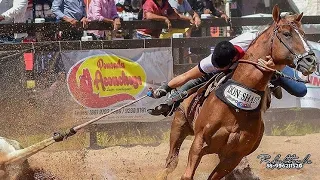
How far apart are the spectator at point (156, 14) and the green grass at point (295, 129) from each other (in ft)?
7.88

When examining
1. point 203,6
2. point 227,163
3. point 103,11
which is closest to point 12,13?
point 103,11

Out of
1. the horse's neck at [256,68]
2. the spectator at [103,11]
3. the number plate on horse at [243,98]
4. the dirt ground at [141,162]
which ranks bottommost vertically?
the dirt ground at [141,162]

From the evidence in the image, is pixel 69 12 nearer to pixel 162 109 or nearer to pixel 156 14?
pixel 156 14

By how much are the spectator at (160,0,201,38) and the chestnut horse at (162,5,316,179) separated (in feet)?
14.3

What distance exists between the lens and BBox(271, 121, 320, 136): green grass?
10883 millimetres

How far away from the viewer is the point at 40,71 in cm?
962

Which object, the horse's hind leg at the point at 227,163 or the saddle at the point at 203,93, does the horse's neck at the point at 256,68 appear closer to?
the saddle at the point at 203,93

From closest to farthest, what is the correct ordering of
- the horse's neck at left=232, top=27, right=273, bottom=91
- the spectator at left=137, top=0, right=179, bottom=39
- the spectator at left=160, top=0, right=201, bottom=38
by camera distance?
the horse's neck at left=232, top=27, right=273, bottom=91, the spectator at left=137, top=0, right=179, bottom=39, the spectator at left=160, top=0, right=201, bottom=38

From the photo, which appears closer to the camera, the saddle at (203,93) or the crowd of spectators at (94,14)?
the saddle at (203,93)

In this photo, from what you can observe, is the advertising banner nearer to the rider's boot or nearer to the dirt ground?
the dirt ground

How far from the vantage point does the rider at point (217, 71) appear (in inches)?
248

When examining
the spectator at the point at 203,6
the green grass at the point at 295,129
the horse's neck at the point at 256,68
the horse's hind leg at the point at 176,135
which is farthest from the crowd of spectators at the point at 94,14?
the horse's neck at the point at 256,68

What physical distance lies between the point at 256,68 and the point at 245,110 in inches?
15.7

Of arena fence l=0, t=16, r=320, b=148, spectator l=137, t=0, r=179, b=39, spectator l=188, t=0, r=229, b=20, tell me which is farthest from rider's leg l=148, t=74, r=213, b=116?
spectator l=188, t=0, r=229, b=20
